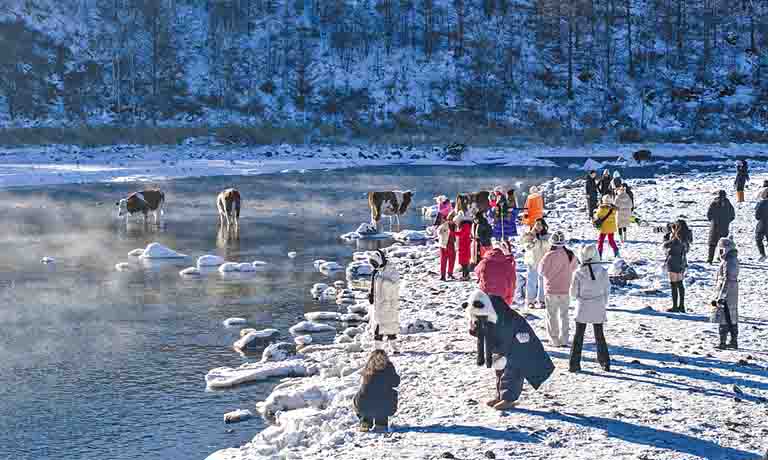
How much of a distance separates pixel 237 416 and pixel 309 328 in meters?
4.10

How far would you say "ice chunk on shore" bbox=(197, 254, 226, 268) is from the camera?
1986 centimetres

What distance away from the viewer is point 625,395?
9.07m

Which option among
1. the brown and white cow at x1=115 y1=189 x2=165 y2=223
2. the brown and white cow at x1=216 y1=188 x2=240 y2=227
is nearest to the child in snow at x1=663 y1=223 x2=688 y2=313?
the brown and white cow at x1=216 y1=188 x2=240 y2=227

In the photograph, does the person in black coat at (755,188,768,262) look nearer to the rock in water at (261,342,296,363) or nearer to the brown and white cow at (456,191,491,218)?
the brown and white cow at (456,191,491,218)

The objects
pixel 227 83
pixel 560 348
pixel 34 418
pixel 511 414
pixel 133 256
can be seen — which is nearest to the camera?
pixel 511 414

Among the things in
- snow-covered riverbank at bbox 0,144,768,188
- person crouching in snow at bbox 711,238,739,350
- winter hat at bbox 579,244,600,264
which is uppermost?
snow-covered riverbank at bbox 0,144,768,188

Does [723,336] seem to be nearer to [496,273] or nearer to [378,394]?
[496,273]

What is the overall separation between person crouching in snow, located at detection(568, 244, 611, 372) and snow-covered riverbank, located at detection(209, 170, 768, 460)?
34cm

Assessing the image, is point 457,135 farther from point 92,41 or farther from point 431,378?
point 431,378

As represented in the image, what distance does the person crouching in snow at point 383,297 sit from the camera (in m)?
10.9

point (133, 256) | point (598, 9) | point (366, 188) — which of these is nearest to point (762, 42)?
point (598, 9)

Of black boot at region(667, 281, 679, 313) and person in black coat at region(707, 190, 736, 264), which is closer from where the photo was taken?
black boot at region(667, 281, 679, 313)

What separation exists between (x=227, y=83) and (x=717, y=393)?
76369 mm

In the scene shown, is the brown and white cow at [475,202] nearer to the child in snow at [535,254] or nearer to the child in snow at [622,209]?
the child in snow at [622,209]
